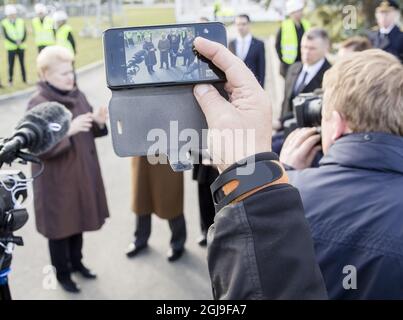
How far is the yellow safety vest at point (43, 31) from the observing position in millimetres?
7438

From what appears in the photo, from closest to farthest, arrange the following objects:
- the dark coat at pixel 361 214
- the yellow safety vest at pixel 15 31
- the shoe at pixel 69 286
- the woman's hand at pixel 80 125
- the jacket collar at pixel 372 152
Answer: the dark coat at pixel 361 214 → the jacket collar at pixel 372 152 → the woman's hand at pixel 80 125 → the shoe at pixel 69 286 → the yellow safety vest at pixel 15 31

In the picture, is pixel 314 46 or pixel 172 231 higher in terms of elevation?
pixel 314 46

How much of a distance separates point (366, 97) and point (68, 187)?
2.11 m

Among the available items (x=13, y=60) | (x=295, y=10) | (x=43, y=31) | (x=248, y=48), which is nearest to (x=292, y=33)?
(x=295, y=10)

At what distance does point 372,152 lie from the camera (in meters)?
1.37

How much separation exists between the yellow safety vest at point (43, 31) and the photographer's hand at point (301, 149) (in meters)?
6.52

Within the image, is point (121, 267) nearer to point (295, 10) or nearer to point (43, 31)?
point (295, 10)

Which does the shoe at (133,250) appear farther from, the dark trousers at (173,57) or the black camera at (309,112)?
the dark trousers at (173,57)

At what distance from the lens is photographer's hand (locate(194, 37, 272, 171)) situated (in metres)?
0.91

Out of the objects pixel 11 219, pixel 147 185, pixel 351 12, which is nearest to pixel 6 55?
pixel 147 185

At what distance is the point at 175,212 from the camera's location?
141 inches

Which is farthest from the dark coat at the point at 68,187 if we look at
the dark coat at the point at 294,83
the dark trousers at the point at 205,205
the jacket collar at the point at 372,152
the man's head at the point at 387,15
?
the man's head at the point at 387,15

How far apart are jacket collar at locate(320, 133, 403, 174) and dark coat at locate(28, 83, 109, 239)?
1.93 m

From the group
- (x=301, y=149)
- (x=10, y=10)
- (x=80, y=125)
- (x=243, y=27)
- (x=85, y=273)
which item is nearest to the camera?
(x=301, y=149)
